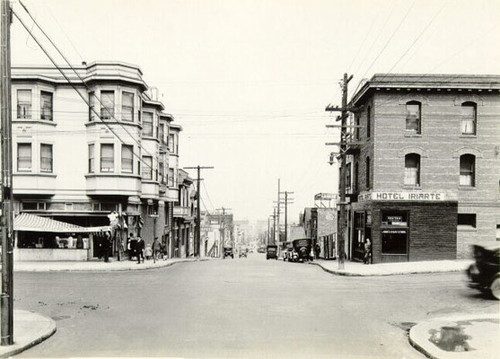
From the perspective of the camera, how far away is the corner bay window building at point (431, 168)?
1141 inches

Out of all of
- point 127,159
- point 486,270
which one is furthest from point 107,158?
point 486,270

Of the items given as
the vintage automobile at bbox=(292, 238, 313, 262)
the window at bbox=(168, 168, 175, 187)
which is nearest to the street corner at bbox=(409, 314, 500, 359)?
the vintage automobile at bbox=(292, 238, 313, 262)

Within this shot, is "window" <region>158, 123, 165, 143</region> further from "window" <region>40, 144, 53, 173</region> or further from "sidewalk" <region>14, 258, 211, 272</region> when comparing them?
"sidewalk" <region>14, 258, 211, 272</region>

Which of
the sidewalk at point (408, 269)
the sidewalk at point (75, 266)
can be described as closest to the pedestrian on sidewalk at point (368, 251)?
the sidewalk at point (408, 269)

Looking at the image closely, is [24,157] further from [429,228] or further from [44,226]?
[429,228]

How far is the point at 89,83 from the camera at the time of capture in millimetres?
30609

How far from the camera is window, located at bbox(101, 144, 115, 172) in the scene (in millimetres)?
31109

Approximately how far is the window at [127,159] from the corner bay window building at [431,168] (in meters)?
13.0

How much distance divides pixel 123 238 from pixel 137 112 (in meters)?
8.15

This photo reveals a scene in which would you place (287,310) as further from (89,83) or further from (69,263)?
(89,83)

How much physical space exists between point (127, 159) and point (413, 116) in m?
16.9

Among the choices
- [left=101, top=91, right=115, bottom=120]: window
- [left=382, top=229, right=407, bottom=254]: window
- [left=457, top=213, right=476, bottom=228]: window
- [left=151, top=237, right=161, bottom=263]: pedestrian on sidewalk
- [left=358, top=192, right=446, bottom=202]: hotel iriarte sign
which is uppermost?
[left=101, top=91, right=115, bottom=120]: window

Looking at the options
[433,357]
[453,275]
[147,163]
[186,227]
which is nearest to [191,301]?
[433,357]

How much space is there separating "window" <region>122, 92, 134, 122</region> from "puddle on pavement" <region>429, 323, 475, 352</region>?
24.2 meters
